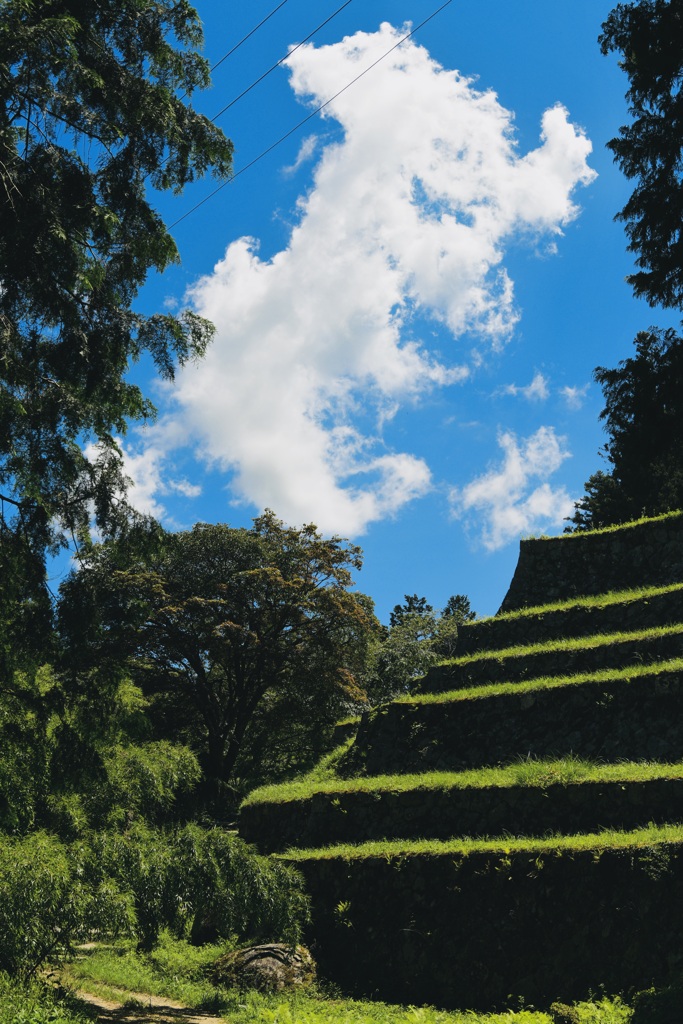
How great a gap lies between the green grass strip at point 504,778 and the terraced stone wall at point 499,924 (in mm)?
1695

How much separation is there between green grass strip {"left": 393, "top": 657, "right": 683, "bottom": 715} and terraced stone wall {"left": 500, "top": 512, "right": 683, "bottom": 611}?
381 centimetres

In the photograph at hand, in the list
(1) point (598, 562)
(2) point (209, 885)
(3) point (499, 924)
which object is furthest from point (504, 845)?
(1) point (598, 562)

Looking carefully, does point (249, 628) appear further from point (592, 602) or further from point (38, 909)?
point (38, 909)

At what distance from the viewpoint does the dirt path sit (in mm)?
9836

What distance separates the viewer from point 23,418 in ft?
32.3

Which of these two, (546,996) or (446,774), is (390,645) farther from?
(546,996)

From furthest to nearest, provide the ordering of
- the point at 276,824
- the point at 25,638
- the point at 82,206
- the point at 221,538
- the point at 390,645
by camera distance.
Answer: the point at 390,645, the point at 221,538, the point at 276,824, the point at 25,638, the point at 82,206

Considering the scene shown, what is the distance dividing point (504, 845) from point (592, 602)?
292 inches

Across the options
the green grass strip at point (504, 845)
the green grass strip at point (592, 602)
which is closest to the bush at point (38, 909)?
the green grass strip at point (504, 845)

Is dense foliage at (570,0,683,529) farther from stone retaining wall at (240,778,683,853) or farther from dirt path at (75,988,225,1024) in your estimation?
dirt path at (75,988,225,1024)

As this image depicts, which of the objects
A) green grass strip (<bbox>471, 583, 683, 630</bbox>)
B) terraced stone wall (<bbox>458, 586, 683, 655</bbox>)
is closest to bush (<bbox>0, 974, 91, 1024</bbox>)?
terraced stone wall (<bbox>458, 586, 683, 655</bbox>)

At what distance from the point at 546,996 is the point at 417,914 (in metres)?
2.34

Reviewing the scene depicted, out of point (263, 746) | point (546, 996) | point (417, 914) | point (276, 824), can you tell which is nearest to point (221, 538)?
point (263, 746)

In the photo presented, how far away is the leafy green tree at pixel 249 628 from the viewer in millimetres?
26641
